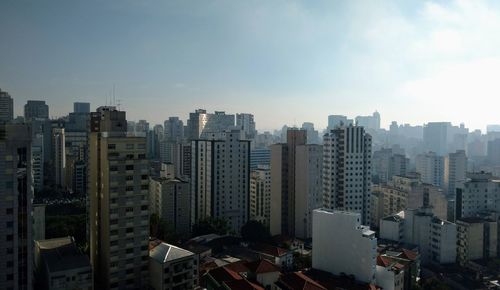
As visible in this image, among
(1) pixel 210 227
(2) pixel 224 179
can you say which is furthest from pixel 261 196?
(1) pixel 210 227

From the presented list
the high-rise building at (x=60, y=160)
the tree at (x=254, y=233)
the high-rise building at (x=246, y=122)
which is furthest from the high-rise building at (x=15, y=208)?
the high-rise building at (x=246, y=122)

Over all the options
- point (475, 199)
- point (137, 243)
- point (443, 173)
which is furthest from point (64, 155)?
point (443, 173)

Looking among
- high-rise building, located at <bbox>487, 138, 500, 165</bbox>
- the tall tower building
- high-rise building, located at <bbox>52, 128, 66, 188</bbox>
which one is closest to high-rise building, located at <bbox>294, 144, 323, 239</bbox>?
the tall tower building

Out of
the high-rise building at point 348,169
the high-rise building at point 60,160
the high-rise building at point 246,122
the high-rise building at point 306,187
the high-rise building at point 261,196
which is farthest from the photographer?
the high-rise building at point 246,122

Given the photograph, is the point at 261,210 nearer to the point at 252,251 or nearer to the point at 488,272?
the point at 252,251

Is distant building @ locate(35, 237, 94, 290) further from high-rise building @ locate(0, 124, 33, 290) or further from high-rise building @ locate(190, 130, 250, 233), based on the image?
high-rise building @ locate(190, 130, 250, 233)

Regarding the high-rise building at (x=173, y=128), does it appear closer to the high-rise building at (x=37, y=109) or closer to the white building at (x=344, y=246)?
the high-rise building at (x=37, y=109)
